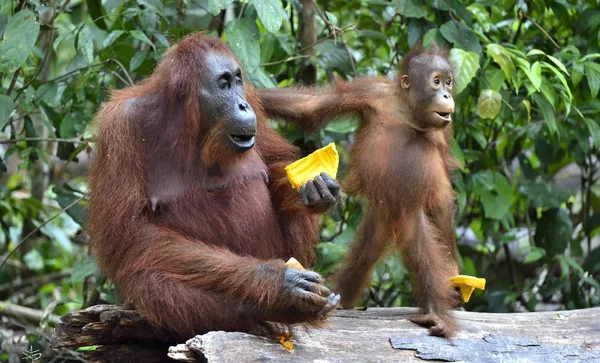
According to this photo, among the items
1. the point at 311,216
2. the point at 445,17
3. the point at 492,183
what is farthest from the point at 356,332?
the point at 445,17

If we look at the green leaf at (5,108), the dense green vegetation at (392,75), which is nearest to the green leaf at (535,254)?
the dense green vegetation at (392,75)

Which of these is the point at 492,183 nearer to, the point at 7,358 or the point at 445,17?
the point at 445,17

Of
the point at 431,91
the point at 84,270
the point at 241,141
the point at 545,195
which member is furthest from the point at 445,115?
the point at 84,270

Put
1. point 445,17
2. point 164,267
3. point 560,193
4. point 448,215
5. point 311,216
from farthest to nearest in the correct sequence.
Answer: point 560,193
point 445,17
point 448,215
point 311,216
point 164,267

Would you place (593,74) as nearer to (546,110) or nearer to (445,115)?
(546,110)

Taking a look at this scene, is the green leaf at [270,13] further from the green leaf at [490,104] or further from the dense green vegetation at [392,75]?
the green leaf at [490,104]

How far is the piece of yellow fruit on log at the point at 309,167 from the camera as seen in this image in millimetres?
3781

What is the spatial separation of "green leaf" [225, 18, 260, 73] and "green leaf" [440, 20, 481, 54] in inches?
41.5

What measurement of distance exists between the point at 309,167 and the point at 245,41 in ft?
2.99

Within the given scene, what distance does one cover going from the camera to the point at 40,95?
4781 mm

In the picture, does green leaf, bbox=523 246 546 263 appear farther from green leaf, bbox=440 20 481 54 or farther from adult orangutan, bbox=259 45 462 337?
green leaf, bbox=440 20 481 54

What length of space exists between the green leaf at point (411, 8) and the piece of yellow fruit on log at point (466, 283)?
1.51m

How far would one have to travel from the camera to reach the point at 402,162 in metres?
4.21

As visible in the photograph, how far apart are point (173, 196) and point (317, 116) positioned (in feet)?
3.11
